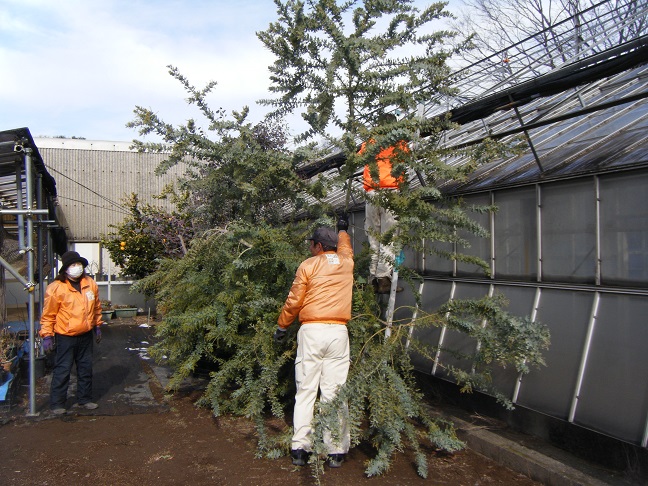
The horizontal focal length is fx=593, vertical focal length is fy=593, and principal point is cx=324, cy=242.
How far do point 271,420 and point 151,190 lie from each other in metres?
17.1

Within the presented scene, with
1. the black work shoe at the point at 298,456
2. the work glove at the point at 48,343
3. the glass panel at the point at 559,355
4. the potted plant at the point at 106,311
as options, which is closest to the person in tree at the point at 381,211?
the glass panel at the point at 559,355

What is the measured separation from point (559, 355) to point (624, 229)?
1270 mm

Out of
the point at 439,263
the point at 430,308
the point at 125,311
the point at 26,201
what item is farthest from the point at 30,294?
the point at 125,311

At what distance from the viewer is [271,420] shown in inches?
249

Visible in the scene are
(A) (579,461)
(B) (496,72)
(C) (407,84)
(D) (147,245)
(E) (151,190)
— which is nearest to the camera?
(A) (579,461)

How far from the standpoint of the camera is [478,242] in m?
6.64

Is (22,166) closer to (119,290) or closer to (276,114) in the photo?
(276,114)

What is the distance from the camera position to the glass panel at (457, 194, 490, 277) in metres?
6.50

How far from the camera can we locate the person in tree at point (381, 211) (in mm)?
5438

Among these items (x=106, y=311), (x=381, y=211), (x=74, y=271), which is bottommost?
(x=106, y=311)

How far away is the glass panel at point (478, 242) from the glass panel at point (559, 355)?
3.19 feet

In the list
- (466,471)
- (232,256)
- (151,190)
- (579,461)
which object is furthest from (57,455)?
(151,190)

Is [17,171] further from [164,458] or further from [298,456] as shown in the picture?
[298,456]

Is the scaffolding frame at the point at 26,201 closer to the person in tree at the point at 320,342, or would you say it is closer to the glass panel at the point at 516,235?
the person in tree at the point at 320,342
